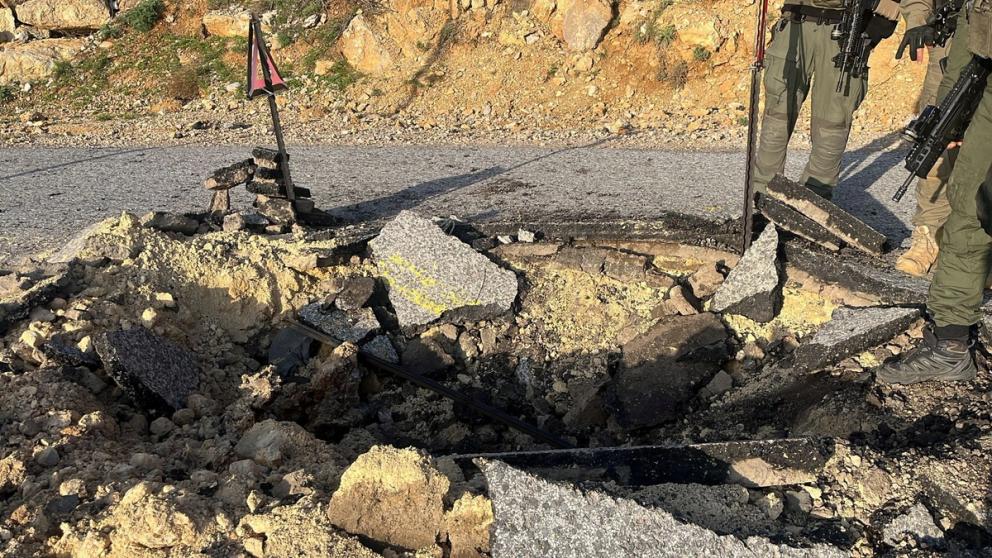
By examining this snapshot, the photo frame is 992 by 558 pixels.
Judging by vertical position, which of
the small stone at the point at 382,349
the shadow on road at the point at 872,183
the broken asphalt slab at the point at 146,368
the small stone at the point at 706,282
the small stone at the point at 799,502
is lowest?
the shadow on road at the point at 872,183

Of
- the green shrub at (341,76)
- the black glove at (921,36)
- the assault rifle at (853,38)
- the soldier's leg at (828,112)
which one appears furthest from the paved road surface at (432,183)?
the green shrub at (341,76)

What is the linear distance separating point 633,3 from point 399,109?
3487 millimetres

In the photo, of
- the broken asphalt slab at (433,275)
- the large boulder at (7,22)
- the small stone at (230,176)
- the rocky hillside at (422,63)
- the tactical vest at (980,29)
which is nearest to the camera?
the tactical vest at (980,29)

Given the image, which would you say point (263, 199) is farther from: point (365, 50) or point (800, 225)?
point (365, 50)

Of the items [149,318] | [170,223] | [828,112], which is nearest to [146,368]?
[149,318]

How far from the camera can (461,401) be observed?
4031 millimetres

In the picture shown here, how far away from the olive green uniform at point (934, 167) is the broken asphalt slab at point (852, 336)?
1085mm

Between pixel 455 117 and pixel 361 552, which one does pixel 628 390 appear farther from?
pixel 455 117

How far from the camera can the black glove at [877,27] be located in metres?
4.66

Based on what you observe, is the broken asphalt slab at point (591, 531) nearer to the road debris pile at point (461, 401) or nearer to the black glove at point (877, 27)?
the road debris pile at point (461, 401)

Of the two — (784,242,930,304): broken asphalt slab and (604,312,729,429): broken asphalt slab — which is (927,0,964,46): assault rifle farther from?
(604,312,729,429): broken asphalt slab

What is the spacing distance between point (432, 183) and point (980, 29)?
14.1 feet

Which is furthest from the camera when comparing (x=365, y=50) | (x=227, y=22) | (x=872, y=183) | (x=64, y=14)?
(x=64, y=14)

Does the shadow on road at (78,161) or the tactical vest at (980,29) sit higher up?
the tactical vest at (980,29)
